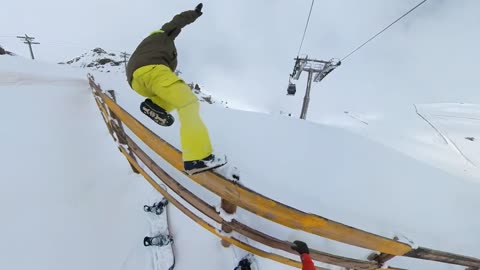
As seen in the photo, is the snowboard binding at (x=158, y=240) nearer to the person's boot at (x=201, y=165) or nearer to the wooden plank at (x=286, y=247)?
the wooden plank at (x=286, y=247)

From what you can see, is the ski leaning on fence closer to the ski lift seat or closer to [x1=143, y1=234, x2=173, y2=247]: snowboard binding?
[x1=143, y1=234, x2=173, y2=247]: snowboard binding

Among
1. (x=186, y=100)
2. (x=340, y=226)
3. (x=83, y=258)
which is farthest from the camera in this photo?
(x=83, y=258)

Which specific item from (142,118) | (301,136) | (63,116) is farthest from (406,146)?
(63,116)

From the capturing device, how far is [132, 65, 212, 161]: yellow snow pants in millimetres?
1536

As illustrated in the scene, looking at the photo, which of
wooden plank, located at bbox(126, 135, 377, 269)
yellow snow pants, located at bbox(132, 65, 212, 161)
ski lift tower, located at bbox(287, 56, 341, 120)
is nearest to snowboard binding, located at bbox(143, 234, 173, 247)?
wooden plank, located at bbox(126, 135, 377, 269)

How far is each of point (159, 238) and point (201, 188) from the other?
74 cm

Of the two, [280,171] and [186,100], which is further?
[280,171]

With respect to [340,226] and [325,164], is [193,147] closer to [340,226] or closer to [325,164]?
[340,226]

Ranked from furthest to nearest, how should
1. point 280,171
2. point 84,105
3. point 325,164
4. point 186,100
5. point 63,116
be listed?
point 84,105 → point 63,116 → point 325,164 → point 280,171 → point 186,100

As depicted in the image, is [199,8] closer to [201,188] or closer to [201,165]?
[201,165]

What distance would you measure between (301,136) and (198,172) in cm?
405

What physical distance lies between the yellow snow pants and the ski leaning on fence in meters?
1.33

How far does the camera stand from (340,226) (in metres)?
1.52

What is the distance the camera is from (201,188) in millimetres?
2986
